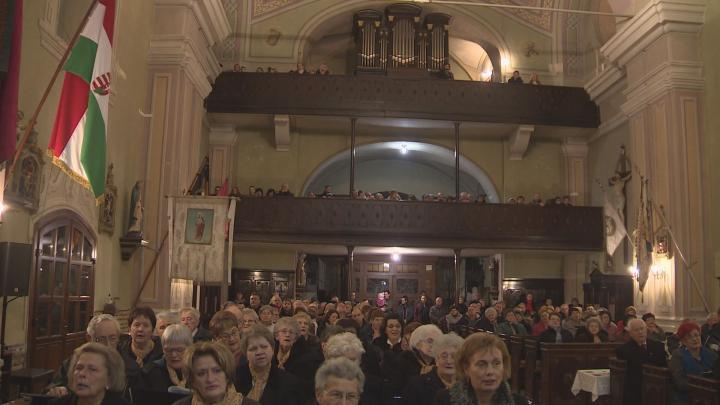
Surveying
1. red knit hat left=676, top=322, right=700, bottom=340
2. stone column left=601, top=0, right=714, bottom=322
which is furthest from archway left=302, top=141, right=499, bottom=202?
red knit hat left=676, top=322, right=700, bottom=340

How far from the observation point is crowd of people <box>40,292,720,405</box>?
358cm

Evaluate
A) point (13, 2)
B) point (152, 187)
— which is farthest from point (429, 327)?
point (152, 187)

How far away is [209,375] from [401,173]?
22045mm

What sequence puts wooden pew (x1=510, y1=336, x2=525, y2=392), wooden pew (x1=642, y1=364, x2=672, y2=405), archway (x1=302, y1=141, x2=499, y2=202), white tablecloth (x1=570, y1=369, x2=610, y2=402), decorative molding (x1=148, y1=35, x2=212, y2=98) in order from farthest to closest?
archway (x1=302, y1=141, x2=499, y2=202) < decorative molding (x1=148, y1=35, x2=212, y2=98) < wooden pew (x1=510, y1=336, x2=525, y2=392) < white tablecloth (x1=570, y1=369, x2=610, y2=402) < wooden pew (x1=642, y1=364, x2=672, y2=405)

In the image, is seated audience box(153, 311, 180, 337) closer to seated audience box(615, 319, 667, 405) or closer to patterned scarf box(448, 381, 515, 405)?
patterned scarf box(448, 381, 515, 405)

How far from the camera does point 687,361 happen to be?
715 centimetres

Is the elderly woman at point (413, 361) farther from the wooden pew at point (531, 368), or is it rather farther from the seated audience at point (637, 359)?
the wooden pew at point (531, 368)

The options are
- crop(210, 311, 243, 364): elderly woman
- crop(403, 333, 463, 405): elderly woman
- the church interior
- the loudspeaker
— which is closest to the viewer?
crop(403, 333, 463, 405): elderly woman

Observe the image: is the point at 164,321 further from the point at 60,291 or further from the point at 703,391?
the point at 703,391

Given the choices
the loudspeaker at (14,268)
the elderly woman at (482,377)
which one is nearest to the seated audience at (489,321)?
the loudspeaker at (14,268)

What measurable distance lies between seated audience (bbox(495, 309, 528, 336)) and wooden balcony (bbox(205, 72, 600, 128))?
787 centimetres

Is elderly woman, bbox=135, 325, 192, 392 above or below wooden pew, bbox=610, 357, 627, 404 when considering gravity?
above

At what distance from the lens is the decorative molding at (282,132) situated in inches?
797

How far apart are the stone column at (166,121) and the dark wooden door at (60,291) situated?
101 inches
